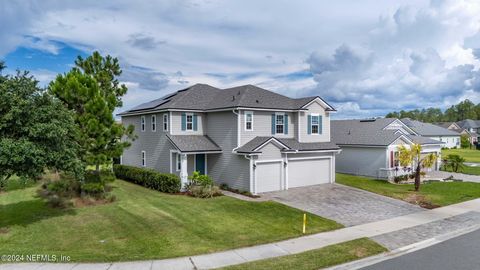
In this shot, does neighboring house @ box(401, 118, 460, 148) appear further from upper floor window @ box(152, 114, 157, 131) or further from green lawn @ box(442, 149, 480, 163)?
upper floor window @ box(152, 114, 157, 131)

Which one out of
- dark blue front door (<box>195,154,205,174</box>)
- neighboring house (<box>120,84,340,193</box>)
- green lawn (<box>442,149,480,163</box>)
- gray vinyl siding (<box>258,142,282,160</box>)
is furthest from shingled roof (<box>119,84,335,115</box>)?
green lawn (<box>442,149,480,163</box>)

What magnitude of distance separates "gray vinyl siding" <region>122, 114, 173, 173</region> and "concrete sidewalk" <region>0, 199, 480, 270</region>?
1405 cm

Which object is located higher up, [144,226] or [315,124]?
[315,124]

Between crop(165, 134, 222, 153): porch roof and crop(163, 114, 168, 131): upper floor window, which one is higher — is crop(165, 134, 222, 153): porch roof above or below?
below

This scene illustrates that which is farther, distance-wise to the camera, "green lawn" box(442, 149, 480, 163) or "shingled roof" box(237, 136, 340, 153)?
"green lawn" box(442, 149, 480, 163)

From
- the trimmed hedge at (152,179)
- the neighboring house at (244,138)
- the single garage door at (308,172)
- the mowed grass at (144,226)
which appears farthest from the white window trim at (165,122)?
the single garage door at (308,172)

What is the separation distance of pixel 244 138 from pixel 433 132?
5578 centimetres

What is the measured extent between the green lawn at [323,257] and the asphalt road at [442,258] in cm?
77

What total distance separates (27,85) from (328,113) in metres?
21.0

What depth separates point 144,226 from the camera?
13898 mm

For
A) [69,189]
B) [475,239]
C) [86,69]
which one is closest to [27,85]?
[69,189]

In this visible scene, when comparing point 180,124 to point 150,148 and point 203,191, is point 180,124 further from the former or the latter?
point 203,191

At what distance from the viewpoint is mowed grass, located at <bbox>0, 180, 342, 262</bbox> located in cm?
1127

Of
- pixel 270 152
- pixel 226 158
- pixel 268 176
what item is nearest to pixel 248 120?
pixel 270 152
